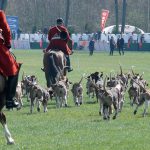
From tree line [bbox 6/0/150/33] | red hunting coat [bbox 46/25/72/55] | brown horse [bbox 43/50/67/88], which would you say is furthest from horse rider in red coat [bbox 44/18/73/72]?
tree line [bbox 6/0/150/33]

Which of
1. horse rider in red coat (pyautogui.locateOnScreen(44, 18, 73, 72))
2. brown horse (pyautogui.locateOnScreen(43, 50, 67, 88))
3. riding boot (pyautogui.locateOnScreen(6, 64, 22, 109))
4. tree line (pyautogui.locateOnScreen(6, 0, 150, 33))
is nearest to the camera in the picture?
riding boot (pyautogui.locateOnScreen(6, 64, 22, 109))

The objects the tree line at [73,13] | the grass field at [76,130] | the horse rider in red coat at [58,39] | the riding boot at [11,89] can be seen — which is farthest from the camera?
the tree line at [73,13]

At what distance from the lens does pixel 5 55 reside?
1591 cm

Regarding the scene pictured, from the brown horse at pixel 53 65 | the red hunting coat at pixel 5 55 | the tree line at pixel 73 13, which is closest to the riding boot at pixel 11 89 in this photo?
the red hunting coat at pixel 5 55

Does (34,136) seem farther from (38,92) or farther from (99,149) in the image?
(38,92)

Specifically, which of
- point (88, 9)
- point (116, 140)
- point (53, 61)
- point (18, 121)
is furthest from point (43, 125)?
point (88, 9)

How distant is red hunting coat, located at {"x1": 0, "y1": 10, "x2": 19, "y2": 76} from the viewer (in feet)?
52.2

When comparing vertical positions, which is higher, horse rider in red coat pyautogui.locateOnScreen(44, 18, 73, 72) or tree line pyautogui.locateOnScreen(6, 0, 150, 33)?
horse rider in red coat pyautogui.locateOnScreen(44, 18, 73, 72)

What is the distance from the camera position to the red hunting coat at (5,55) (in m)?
15.9

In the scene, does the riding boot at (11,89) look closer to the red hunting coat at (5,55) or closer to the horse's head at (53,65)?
the red hunting coat at (5,55)

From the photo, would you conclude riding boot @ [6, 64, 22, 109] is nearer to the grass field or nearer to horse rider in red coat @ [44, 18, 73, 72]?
the grass field

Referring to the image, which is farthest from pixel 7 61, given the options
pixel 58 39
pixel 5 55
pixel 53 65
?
pixel 58 39

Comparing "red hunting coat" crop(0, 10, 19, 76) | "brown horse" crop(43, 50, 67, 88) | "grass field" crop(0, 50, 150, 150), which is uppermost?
"red hunting coat" crop(0, 10, 19, 76)

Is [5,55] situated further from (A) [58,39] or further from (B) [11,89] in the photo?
(A) [58,39]
